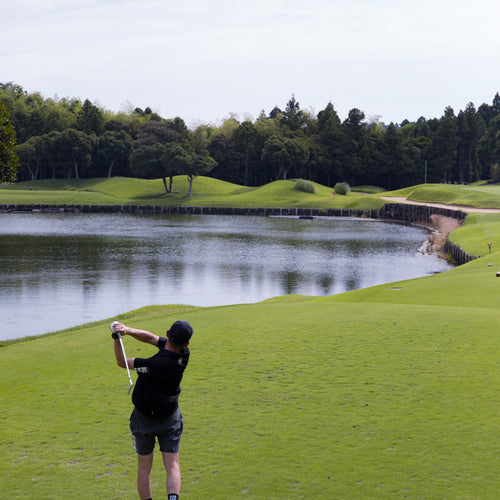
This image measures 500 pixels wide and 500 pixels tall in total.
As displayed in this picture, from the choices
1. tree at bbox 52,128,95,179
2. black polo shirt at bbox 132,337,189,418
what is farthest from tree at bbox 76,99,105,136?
black polo shirt at bbox 132,337,189,418

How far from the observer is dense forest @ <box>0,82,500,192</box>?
134 metres

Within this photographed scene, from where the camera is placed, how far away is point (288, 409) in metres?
10.4

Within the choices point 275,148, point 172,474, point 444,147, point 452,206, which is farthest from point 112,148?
point 172,474

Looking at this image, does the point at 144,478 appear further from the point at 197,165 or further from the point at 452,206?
the point at 197,165

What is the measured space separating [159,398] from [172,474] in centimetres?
84

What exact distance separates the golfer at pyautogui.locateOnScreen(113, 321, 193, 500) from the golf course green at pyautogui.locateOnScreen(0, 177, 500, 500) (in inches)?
32.6

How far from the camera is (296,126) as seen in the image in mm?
150500

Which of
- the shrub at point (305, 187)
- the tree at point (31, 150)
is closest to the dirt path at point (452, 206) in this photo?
the shrub at point (305, 187)

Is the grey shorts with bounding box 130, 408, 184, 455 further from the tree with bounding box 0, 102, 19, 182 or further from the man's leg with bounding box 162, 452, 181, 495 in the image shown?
the tree with bounding box 0, 102, 19, 182

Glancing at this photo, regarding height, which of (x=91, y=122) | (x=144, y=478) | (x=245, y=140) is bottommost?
(x=144, y=478)

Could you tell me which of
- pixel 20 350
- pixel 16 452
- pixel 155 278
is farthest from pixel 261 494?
pixel 155 278

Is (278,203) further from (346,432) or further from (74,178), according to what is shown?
(346,432)

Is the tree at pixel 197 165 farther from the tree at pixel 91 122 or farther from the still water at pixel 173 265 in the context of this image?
the tree at pixel 91 122

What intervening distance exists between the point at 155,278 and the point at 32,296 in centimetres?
935
